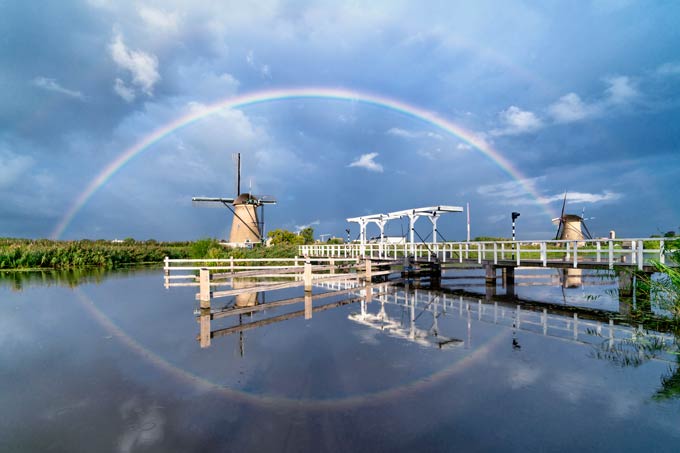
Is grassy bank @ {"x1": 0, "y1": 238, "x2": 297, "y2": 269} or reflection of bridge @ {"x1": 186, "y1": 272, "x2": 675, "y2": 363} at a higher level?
grassy bank @ {"x1": 0, "y1": 238, "x2": 297, "y2": 269}

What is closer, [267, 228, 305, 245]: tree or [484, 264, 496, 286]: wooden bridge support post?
[484, 264, 496, 286]: wooden bridge support post

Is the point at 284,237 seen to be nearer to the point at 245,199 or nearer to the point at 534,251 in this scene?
the point at 245,199

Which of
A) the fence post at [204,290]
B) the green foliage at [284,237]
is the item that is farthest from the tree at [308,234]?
the fence post at [204,290]

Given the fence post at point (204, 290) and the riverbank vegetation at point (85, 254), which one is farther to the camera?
the riverbank vegetation at point (85, 254)

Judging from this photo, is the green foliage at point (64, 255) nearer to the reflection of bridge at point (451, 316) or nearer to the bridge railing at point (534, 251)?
the bridge railing at point (534, 251)

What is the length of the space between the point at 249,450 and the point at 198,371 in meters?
3.03

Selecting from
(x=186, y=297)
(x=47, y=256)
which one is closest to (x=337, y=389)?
(x=186, y=297)

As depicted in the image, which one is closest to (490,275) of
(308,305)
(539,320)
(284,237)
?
(539,320)

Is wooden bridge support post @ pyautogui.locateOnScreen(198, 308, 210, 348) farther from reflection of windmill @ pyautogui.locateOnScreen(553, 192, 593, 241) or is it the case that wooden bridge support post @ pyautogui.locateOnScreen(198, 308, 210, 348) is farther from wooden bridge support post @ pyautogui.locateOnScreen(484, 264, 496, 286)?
reflection of windmill @ pyautogui.locateOnScreen(553, 192, 593, 241)

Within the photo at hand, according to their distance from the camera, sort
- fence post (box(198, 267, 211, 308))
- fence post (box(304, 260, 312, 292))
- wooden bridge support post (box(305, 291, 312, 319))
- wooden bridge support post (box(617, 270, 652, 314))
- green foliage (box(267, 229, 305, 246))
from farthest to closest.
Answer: green foliage (box(267, 229, 305, 246))
fence post (box(304, 260, 312, 292))
wooden bridge support post (box(617, 270, 652, 314))
fence post (box(198, 267, 211, 308))
wooden bridge support post (box(305, 291, 312, 319))

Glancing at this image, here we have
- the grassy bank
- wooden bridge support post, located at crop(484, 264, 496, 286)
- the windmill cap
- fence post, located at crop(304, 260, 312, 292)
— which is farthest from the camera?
the windmill cap

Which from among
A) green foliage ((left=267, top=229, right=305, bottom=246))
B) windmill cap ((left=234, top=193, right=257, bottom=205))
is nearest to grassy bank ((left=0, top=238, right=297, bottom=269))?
windmill cap ((left=234, top=193, right=257, bottom=205))

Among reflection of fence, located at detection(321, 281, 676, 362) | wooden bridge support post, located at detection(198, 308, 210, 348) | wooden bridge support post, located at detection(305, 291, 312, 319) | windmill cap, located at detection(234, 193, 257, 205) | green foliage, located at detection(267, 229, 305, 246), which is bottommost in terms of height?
reflection of fence, located at detection(321, 281, 676, 362)

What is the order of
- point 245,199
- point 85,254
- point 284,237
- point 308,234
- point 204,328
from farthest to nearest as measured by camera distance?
1. point 308,234
2. point 284,237
3. point 245,199
4. point 85,254
5. point 204,328
